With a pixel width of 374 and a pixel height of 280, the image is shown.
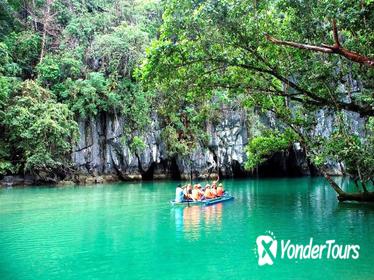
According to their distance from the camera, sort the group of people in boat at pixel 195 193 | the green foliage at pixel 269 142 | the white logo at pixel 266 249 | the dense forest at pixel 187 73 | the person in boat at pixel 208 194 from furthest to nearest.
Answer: the person in boat at pixel 208 194 → the green foliage at pixel 269 142 → the group of people in boat at pixel 195 193 → the dense forest at pixel 187 73 → the white logo at pixel 266 249

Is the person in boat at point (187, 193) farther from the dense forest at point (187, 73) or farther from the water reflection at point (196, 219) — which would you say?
the dense forest at point (187, 73)

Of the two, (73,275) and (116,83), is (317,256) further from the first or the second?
(116,83)

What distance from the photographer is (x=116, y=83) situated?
28.3 meters

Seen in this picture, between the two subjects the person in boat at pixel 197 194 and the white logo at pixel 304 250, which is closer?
the white logo at pixel 304 250

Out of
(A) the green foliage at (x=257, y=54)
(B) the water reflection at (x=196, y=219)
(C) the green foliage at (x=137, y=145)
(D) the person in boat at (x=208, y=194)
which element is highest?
(A) the green foliage at (x=257, y=54)

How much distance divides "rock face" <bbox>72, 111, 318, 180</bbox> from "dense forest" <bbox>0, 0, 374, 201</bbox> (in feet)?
2.68

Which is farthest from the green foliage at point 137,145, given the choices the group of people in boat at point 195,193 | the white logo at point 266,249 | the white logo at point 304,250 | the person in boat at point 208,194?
the white logo at point 304,250

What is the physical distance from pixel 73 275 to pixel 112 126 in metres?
22.5

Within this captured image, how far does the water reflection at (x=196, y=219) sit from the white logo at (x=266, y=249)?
141 centimetres

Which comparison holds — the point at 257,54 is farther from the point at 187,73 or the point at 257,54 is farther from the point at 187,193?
the point at 187,193

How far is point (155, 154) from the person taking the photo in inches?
1165

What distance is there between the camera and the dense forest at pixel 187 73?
927 centimetres

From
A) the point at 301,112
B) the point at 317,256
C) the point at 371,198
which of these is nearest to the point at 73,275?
the point at 317,256

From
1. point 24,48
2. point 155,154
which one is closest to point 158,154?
point 155,154
